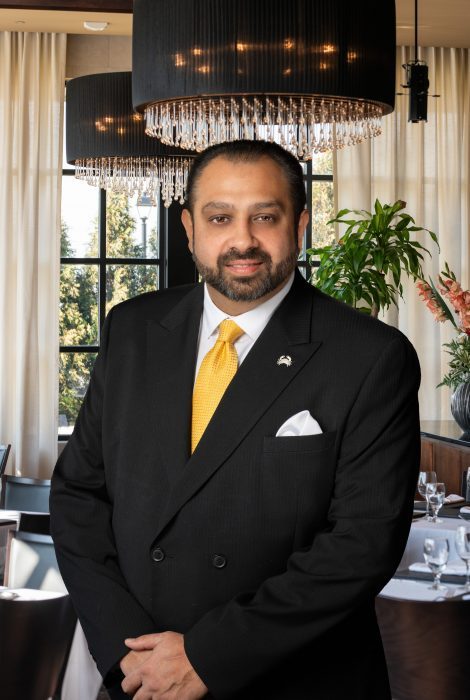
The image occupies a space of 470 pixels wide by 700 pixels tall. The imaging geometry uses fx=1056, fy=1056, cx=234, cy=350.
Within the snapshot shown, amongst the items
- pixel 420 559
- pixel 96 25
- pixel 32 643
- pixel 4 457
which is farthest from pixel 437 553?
pixel 96 25

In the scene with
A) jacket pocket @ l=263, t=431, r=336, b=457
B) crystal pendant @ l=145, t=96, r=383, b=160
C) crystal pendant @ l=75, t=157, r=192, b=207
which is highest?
crystal pendant @ l=75, t=157, r=192, b=207

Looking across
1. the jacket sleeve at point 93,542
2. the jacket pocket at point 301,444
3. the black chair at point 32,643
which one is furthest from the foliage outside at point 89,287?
the jacket pocket at point 301,444

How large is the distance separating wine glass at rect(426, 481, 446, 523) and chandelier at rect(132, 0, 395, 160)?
1693 millimetres

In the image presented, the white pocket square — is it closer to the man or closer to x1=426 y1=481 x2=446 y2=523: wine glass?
the man

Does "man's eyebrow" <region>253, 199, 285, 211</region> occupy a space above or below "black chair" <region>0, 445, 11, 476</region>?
above

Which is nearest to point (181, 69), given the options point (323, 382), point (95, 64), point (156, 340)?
point (156, 340)

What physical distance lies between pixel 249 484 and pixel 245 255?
41 centimetres

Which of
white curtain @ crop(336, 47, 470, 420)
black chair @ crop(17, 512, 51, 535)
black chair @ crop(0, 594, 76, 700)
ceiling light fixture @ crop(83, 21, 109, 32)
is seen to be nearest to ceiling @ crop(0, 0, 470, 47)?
ceiling light fixture @ crop(83, 21, 109, 32)

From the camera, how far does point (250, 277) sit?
190cm

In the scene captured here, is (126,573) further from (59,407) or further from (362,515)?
(59,407)

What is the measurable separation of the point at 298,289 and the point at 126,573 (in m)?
0.62

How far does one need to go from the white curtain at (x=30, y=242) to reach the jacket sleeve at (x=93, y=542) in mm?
6260

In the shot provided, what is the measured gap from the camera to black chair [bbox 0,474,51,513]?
6.07 metres

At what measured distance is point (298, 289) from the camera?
2.01 metres
